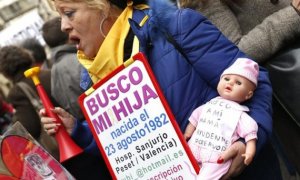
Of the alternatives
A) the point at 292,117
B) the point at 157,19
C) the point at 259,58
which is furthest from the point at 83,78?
the point at 292,117

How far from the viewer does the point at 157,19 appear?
182 centimetres

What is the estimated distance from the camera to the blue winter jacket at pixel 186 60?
1774 mm

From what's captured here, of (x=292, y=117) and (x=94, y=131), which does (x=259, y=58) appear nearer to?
(x=292, y=117)

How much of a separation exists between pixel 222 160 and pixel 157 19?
600 millimetres

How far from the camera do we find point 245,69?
5.53ft

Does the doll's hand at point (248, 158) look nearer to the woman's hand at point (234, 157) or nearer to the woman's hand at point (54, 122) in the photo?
the woman's hand at point (234, 157)

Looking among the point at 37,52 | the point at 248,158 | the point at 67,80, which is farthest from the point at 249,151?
the point at 37,52

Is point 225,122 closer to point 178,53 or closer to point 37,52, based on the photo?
point 178,53

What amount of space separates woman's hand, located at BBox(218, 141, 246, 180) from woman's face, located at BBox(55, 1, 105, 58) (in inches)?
28.7

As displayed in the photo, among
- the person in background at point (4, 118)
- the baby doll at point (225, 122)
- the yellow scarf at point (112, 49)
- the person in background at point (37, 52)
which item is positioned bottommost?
the person in background at point (4, 118)

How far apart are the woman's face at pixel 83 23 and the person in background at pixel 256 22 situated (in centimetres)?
47

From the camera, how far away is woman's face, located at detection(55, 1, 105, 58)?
195 cm

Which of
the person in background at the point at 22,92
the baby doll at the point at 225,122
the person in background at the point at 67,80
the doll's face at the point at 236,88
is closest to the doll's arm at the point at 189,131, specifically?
the baby doll at the point at 225,122

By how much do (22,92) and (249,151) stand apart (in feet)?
8.28
